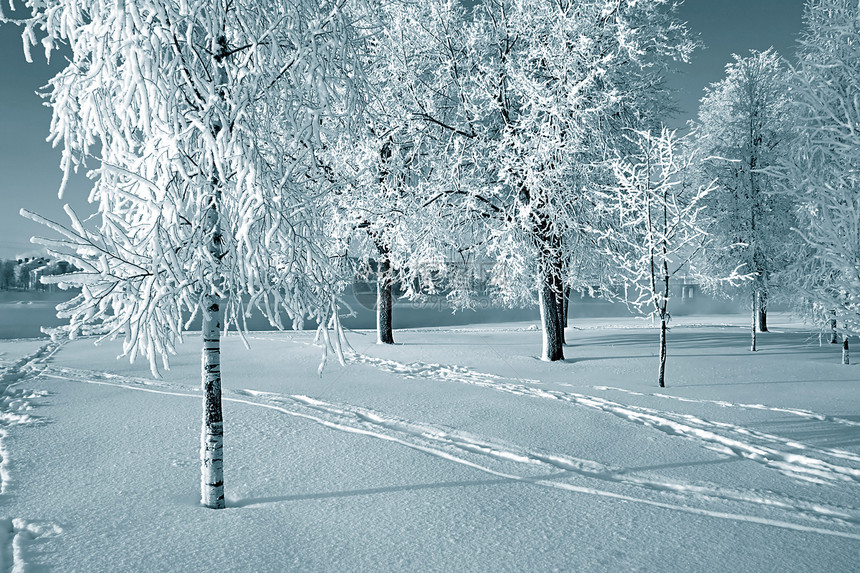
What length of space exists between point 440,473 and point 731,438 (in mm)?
4140

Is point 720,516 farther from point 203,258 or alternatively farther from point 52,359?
point 52,359

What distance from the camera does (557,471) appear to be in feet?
18.7

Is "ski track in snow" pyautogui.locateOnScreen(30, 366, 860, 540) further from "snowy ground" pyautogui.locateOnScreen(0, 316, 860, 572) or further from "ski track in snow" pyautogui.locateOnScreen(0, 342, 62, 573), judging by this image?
"ski track in snow" pyautogui.locateOnScreen(0, 342, 62, 573)

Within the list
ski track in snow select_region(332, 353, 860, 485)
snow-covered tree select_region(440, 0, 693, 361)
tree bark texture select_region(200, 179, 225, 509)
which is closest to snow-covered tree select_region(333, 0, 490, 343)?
snow-covered tree select_region(440, 0, 693, 361)

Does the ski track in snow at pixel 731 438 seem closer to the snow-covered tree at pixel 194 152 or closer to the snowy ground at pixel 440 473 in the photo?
the snowy ground at pixel 440 473

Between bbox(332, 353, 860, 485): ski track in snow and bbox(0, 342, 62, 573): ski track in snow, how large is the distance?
7.11 meters

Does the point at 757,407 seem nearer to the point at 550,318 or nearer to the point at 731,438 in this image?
the point at 731,438

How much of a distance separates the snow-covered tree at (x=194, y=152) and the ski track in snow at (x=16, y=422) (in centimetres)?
131

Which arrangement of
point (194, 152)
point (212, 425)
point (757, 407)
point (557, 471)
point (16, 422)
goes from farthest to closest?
1. point (757, 407)
2. point (16, 422)
3. point (557, 471)
4. point (212, 425)
5. point (194, 152)

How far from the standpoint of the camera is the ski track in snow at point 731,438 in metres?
5.87

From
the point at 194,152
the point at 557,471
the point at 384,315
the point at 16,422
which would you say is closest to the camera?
Answer: the point at 194,152

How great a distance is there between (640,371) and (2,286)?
90.7 meters

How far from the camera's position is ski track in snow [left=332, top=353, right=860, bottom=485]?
5867mm

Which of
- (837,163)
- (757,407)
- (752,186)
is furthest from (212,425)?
(752,186)
